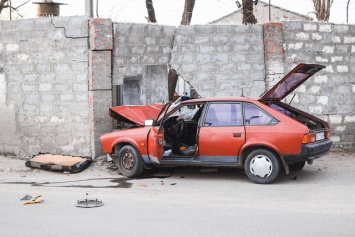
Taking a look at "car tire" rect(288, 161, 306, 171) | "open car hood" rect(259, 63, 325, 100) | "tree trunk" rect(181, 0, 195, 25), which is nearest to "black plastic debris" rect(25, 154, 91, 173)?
"open car hood" rect(259, 63, 325, 100)

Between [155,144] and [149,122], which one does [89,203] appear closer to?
[155,144]

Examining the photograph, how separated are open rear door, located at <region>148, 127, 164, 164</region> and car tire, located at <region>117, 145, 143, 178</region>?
1.05ft

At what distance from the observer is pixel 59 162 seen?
472 inches

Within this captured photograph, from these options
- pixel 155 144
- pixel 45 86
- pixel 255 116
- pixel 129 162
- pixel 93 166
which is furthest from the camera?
pixel 45 86

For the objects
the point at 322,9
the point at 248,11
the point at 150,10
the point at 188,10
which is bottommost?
the point at 248,11

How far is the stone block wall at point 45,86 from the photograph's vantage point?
1271 centimetres

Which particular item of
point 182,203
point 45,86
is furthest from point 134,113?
point 182,203

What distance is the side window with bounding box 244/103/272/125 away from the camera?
33.3 ft

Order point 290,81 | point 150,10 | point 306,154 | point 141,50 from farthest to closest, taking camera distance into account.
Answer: point 150,10 → point 141,50 → point 290,81 → point 306,154

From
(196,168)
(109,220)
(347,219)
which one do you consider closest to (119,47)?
(196,168)

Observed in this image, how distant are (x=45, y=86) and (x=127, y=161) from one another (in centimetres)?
307

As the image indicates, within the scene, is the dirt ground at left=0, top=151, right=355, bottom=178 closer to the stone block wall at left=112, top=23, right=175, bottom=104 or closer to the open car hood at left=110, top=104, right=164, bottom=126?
the open car hood at left=110, top=104, right=164, bottom=126

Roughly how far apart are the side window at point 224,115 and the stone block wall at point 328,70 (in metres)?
3.40

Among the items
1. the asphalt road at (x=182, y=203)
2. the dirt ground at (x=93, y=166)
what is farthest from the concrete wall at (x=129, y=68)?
the asphalt road at (x=182, y=203)
